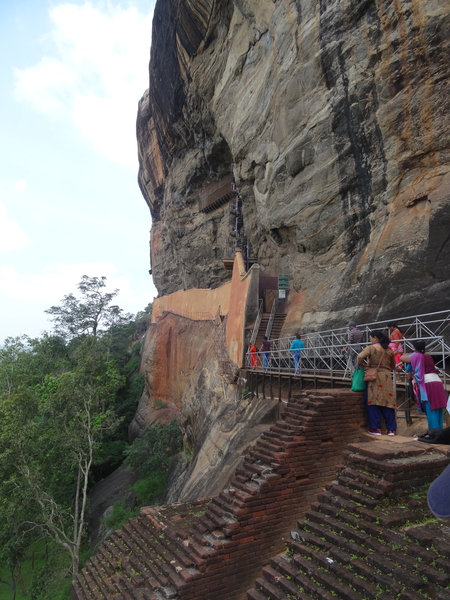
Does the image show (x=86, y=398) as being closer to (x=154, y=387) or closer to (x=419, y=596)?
(x=154, y=387)

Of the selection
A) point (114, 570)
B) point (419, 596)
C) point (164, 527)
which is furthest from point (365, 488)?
point (114, 570)

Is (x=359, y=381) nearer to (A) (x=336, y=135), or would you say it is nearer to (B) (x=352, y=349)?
(B) (x=352, y=349)

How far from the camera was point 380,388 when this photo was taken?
5301 millimetres

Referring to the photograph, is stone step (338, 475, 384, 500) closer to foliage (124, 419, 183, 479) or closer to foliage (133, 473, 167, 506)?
foliage (133, 473, 167, 506)

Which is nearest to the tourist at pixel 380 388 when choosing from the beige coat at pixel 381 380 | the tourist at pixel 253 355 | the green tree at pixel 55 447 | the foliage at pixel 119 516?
the beige coat at pixel 381 380

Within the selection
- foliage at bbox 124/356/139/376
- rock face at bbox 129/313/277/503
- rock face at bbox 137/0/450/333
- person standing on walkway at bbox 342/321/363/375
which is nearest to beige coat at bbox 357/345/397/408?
person standing on walkway at bbox 342/321/363/375

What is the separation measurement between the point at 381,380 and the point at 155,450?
14023mm

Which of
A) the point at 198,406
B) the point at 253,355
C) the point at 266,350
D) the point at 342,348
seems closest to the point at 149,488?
the point at 198,406

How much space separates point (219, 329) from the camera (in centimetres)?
1702

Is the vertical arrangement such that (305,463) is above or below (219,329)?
below

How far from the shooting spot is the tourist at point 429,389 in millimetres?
4711

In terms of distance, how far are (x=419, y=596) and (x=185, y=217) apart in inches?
1059

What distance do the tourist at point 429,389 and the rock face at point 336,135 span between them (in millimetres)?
3336

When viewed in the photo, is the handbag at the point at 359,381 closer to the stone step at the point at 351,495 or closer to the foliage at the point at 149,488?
the stone step at the point at 351,495
